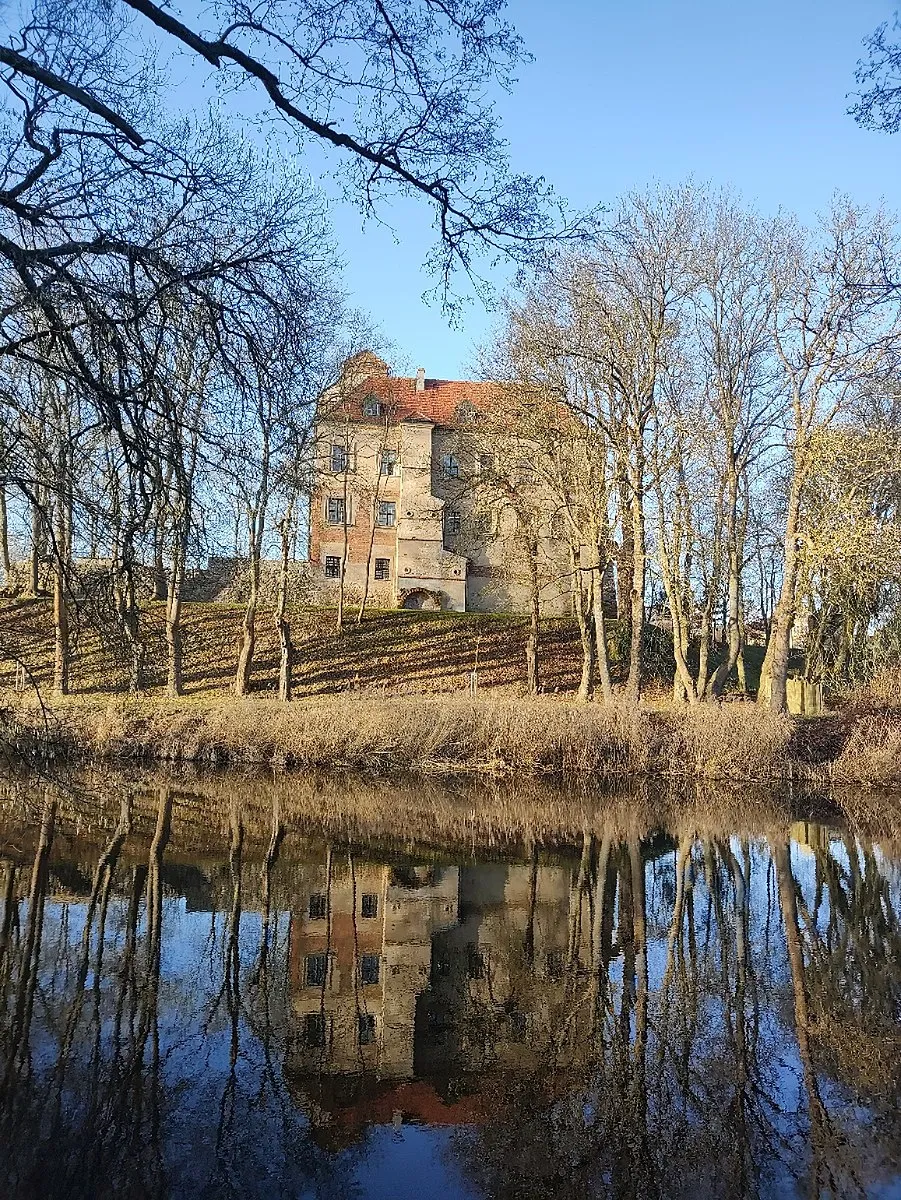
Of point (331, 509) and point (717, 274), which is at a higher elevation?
point (717, 274)

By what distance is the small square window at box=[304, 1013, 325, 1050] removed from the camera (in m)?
6.56

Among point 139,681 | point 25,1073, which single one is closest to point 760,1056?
point 25,1073

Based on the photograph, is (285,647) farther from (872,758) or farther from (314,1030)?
(314,1030)

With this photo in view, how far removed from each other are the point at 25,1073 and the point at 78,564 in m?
3.17

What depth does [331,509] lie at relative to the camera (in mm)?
42594

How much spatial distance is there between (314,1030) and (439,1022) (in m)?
0.88

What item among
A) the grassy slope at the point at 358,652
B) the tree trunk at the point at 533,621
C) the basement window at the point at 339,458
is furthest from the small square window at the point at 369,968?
the tree trunk at the point at 533,621

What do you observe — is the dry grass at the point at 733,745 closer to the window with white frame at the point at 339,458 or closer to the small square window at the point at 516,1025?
the window with white frame at the point at 339,458

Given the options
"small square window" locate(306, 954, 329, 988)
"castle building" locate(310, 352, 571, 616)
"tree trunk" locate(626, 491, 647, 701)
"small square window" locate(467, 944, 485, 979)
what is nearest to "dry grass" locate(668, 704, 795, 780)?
"tree trunk" locate(626, 491, 647, 701)

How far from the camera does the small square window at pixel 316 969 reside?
7743 millimetres

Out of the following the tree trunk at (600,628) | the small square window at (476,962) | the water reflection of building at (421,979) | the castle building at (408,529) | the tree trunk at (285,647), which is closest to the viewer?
the water reflection of building at (421,979)

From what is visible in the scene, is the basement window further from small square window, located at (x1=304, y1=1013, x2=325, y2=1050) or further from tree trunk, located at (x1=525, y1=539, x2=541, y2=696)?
small square window, located at (x1=304, y1=1013, x2=325, y2=1050)

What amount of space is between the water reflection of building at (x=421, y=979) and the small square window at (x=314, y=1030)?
0.05 ft

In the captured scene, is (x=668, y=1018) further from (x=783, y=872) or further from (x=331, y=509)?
(x=331, y=509)
